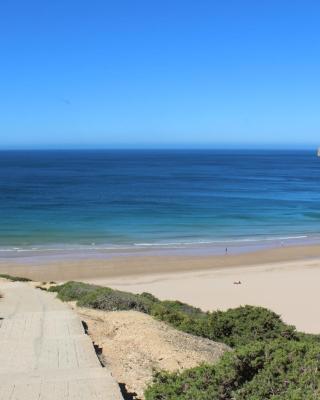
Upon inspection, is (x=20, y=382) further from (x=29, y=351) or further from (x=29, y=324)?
(x=29, y=324)

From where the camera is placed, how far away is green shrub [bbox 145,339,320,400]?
5.25 metres

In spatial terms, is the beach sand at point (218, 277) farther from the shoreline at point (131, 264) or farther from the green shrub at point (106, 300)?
the green shrub at point (106, 300)

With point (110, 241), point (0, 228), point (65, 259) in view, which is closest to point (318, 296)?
point (65, 259)

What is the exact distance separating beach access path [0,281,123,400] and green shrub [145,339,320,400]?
836mm

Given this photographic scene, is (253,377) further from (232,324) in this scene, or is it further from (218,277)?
(218,277)

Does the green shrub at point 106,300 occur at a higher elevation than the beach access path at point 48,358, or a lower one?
lower

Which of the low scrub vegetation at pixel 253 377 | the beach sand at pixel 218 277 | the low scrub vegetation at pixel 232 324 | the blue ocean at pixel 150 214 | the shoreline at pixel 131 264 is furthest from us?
the blue ocean at pixel 150 214

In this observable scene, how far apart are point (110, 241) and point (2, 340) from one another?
25.6 m

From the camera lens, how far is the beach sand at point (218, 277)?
2114 centimetres

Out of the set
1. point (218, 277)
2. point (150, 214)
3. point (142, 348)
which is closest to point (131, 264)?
point (218, 277)

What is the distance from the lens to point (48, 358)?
26.7 feet

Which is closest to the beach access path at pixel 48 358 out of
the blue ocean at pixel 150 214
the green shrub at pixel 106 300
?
the green shrub at pixel 106 300

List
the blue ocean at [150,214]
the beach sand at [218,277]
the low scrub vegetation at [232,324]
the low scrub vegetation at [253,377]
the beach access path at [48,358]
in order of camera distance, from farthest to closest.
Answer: the blue ocean at [150,214] → the beach sand at [218,277] → the low scrub vegetation at [232,324] → the beach access path at [48,358] → the low scrub vegetation at [253,377]

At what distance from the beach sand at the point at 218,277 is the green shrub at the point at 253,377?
1230 cm
